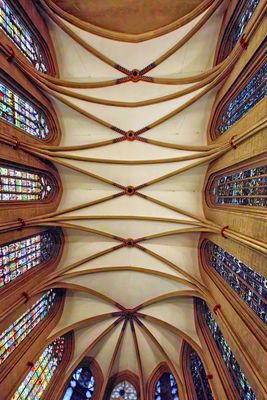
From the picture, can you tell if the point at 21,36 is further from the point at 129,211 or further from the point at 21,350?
the point at 21,350

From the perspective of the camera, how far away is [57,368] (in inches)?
604

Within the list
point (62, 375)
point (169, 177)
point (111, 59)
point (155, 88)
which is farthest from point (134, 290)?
point (111, 59)

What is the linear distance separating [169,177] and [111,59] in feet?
20.0

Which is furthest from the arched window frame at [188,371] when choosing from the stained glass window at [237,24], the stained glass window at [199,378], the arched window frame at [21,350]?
the stained glass window at [237,24]

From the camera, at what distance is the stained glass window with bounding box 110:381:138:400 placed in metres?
16.6

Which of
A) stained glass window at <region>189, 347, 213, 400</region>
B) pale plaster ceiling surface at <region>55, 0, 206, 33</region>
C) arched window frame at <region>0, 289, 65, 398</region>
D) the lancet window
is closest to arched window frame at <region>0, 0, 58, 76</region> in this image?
pale plaster ceiling surface at <region>55, 0, 206, 33</region>

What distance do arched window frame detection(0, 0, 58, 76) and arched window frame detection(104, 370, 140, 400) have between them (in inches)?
621

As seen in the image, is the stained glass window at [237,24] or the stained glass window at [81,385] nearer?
the stained glass window at [237,24]

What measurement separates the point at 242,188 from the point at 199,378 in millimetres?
8871

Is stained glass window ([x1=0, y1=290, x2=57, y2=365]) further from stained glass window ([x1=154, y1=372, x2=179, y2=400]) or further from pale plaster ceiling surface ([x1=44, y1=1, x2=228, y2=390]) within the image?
stained glass window ([x1=154, y1=372, x2=179, y2=400])

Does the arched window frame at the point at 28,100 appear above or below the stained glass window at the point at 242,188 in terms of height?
above

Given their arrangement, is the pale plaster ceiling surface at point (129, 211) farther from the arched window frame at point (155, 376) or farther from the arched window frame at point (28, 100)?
the arched window frame at point (28, 100)

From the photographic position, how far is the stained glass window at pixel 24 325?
455 inches

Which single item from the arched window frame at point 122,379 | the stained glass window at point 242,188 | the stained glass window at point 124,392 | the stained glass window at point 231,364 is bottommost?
the stained glass window at point 124,392
